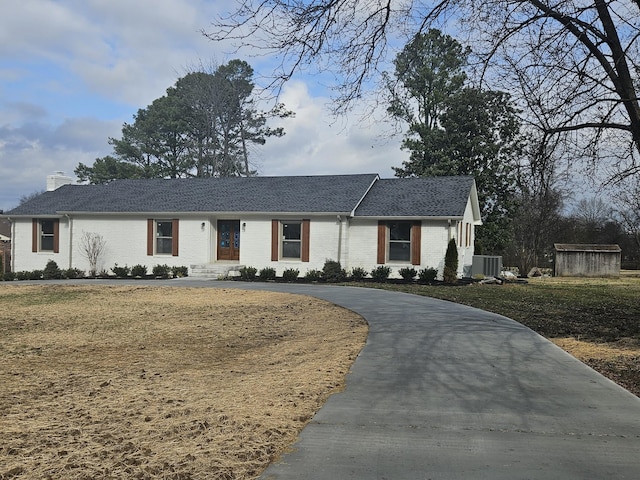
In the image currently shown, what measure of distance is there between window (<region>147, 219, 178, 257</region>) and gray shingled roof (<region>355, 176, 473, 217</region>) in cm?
801

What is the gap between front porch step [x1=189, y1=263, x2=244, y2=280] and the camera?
22627 millimetres

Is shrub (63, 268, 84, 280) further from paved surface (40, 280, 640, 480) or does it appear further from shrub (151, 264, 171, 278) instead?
paved surface (40, 280, 640, 480)

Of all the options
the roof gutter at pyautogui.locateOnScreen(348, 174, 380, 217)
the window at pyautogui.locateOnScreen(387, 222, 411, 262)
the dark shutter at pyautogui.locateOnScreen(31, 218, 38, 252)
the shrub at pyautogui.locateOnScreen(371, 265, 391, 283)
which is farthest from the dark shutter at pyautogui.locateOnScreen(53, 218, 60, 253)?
the window at pyautogui.locateOnScreen(387, 222, 411, 262)

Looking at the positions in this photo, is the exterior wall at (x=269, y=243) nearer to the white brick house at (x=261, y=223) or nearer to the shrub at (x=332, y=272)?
the white brick house at (x=261, y=223)

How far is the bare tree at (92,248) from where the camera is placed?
2398cm

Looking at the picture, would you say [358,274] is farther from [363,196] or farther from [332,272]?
[363,196]

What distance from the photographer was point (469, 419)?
4957mm

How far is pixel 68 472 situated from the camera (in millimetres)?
3777

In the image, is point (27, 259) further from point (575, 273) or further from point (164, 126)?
point (575, 273)

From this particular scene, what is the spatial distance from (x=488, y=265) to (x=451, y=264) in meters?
4.38

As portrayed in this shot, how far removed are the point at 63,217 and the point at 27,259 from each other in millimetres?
2552

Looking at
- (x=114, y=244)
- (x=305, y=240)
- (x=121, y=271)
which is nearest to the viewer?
(x=305, y=240)

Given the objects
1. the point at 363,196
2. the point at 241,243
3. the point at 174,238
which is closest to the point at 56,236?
the point at 174,238

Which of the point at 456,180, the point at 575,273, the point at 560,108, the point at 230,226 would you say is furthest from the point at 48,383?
the point at 575,273
